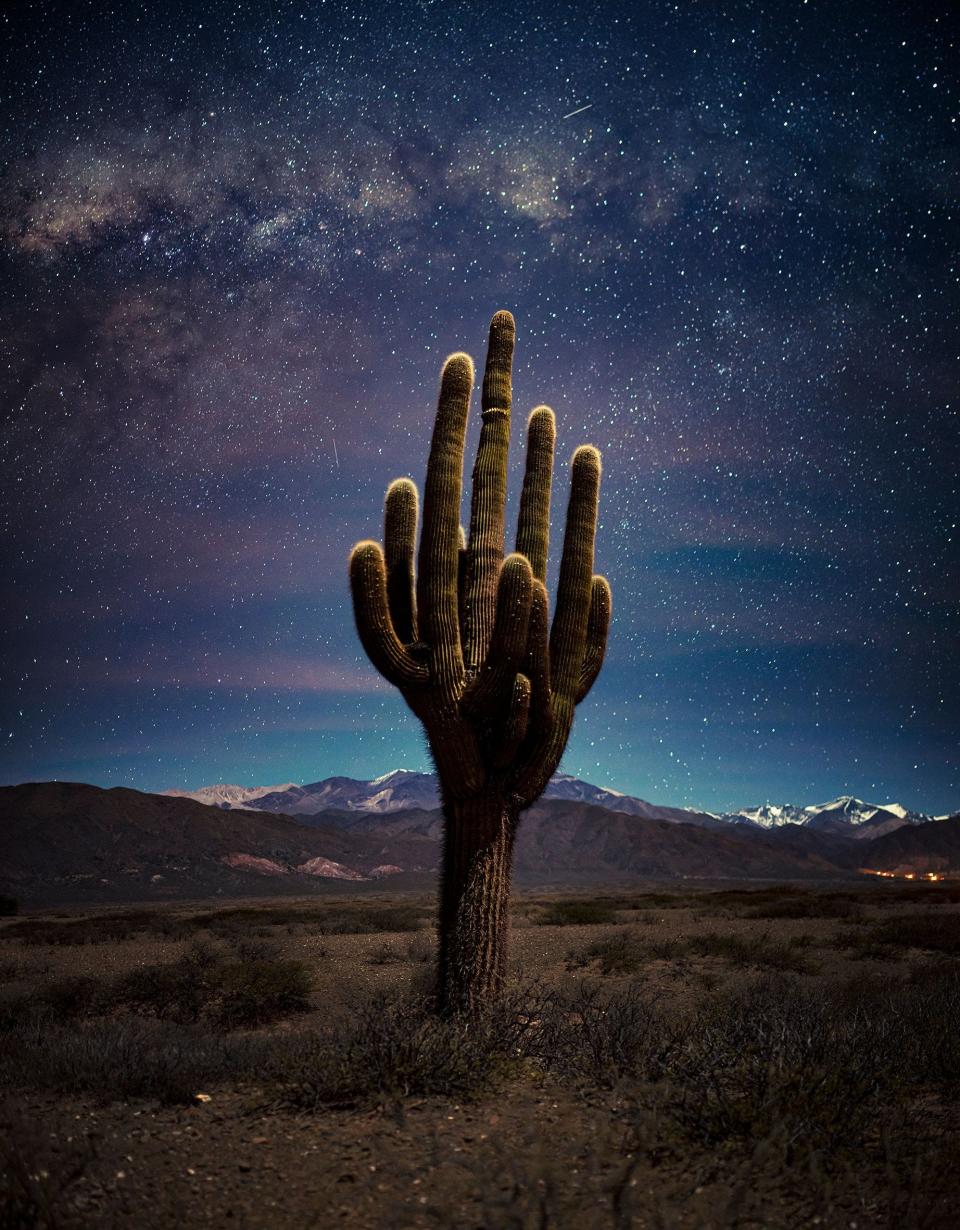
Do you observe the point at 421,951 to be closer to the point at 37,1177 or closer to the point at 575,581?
the point at 575,581

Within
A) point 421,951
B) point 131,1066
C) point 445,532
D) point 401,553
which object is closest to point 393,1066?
point 131,1066

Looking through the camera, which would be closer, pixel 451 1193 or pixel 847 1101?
pixel 451 1193

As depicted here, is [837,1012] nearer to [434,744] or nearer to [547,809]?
[434,744]

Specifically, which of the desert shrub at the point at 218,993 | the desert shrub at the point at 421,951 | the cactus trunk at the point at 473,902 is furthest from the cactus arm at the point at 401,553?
the desert shrub at the point at 421,951

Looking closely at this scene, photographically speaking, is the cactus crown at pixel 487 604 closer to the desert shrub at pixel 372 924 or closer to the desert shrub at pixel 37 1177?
the desert shrub at pixel 37 1177

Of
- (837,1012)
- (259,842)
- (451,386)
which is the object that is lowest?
(259,842)

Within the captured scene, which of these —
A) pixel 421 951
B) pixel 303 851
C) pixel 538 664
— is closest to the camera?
pixel 538 664

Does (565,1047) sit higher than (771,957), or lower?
higher

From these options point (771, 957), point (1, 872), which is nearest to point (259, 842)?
point (1, 872)
